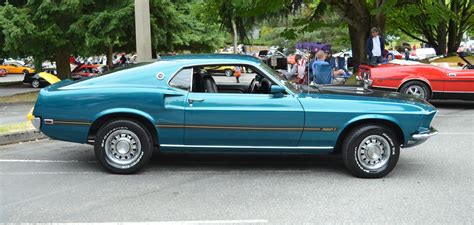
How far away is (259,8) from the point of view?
15.2 metres

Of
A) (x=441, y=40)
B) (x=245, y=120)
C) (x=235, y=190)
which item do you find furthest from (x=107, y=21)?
(x=441, y=40)

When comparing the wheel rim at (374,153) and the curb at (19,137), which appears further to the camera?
the curb at (19,137)

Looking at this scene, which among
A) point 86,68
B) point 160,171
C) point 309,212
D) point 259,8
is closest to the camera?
point 309,212

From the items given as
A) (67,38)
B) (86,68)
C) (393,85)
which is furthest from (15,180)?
(86,68)

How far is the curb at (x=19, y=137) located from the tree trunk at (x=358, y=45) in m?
10.5

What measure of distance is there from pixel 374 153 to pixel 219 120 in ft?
6.25

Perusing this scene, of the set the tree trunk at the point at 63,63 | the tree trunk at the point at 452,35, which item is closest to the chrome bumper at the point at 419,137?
the tree trunk at the point at 63,63

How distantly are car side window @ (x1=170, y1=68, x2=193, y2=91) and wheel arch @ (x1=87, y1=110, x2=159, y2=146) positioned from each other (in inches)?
20.4

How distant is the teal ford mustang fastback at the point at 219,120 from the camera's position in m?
6.01

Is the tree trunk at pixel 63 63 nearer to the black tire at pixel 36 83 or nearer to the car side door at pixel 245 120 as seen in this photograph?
the black tire at pixel 36 83

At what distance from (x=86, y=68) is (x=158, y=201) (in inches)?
1287

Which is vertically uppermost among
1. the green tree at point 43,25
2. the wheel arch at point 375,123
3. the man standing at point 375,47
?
the green tree at point 43,25

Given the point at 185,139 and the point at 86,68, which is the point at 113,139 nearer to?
the point at 185,139

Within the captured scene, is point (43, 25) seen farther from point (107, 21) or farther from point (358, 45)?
point (358, 45)
